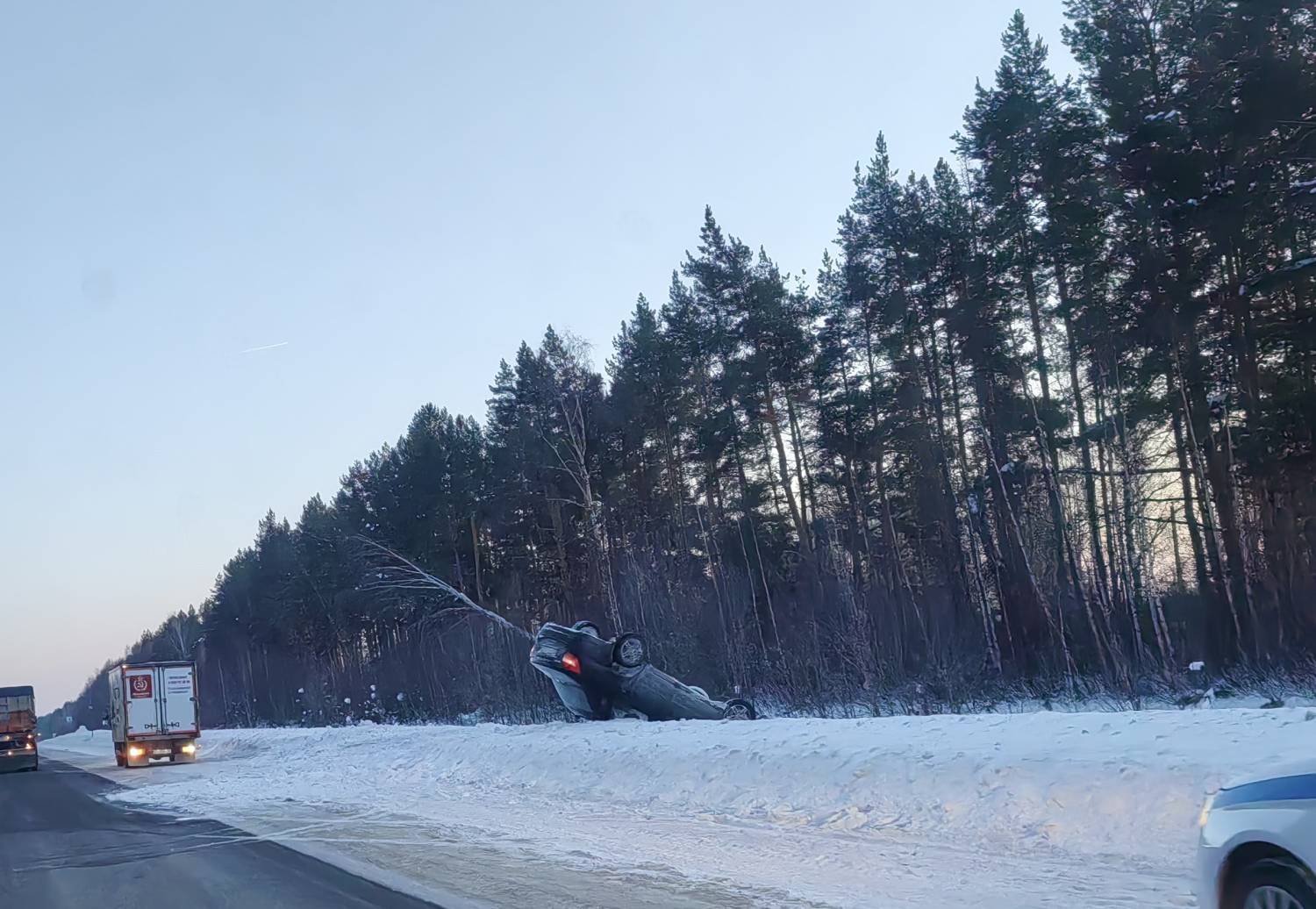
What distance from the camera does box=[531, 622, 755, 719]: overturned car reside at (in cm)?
1944

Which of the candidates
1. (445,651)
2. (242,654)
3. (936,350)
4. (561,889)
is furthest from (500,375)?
(242,654)

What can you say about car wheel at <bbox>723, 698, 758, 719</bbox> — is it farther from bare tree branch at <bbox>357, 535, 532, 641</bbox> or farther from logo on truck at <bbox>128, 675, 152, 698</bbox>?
logo on truck at <bbox>128, 675, 152, 698</bbox>

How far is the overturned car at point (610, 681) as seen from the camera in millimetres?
19438

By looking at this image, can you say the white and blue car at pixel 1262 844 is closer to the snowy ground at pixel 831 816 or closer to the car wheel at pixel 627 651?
the snowy ground at pixel 831 816

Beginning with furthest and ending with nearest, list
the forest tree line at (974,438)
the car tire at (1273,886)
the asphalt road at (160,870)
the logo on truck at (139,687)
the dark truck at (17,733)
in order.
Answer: the dark truck at (17,733)
the logo on truck at (139,687)
the forest tree line at (974,438)
the asphalt road at (160,870)
the car tire at (1273,886)

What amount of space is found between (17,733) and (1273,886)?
45.2 meters

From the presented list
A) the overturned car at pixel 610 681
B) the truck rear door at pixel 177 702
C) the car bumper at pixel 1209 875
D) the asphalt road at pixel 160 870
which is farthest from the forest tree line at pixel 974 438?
the car bumper at pixel 1209 875

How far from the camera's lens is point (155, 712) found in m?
33.5

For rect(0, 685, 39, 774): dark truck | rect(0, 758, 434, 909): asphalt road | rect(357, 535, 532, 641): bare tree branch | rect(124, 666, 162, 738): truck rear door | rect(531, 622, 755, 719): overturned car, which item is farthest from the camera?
rect(0, 685, 39, 774): dark truck

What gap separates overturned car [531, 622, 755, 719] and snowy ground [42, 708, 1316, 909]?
2.81 metres

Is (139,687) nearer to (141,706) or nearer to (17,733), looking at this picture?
(141,706)

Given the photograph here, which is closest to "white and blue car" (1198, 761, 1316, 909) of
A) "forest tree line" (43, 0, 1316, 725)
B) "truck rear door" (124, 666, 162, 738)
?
"forest tree line" (43, 0, 1316, 725)

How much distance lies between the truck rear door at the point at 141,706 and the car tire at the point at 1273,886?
3402cm

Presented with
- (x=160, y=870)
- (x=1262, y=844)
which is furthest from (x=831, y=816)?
(x=160, y=870)
